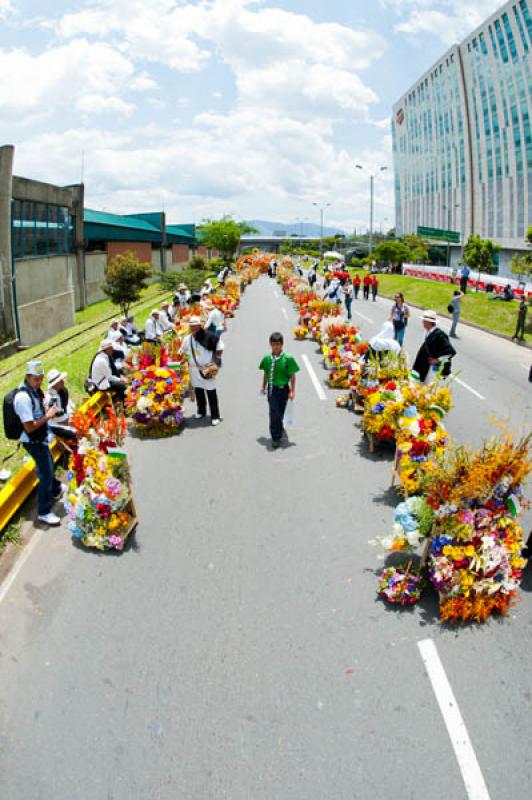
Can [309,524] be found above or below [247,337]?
below

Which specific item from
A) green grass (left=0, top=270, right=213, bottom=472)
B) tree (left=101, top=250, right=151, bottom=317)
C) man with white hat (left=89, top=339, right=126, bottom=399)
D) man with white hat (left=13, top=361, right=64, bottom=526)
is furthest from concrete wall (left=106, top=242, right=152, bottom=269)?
man with white hat (left=13, top=361, right=64, bottom=526)

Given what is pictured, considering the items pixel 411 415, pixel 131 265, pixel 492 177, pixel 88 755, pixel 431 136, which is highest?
pixel 431 136

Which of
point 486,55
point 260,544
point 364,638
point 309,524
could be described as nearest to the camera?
point 364,638

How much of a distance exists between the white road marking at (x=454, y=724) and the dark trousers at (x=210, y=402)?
588 cm

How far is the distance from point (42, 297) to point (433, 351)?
774 inches

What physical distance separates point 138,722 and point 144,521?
2.81 meters

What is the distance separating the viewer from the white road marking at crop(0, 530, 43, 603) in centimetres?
507

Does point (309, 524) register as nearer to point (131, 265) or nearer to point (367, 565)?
Answer: point (367, 565)

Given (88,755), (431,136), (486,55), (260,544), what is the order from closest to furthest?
(88,755)
(260,544)
(486,55)
(431,136)

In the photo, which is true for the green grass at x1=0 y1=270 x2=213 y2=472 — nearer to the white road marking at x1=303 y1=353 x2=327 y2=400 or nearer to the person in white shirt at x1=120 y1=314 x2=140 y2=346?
the person in white shirt at x1=120 y1=314 x2=140 y2=346

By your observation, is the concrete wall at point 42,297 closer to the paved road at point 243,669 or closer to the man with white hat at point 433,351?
the man with white hat at point 433,351

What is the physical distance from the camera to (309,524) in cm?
608

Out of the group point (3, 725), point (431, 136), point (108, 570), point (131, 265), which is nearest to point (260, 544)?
point (108, 570)

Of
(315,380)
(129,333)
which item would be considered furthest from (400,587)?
(129,333)
